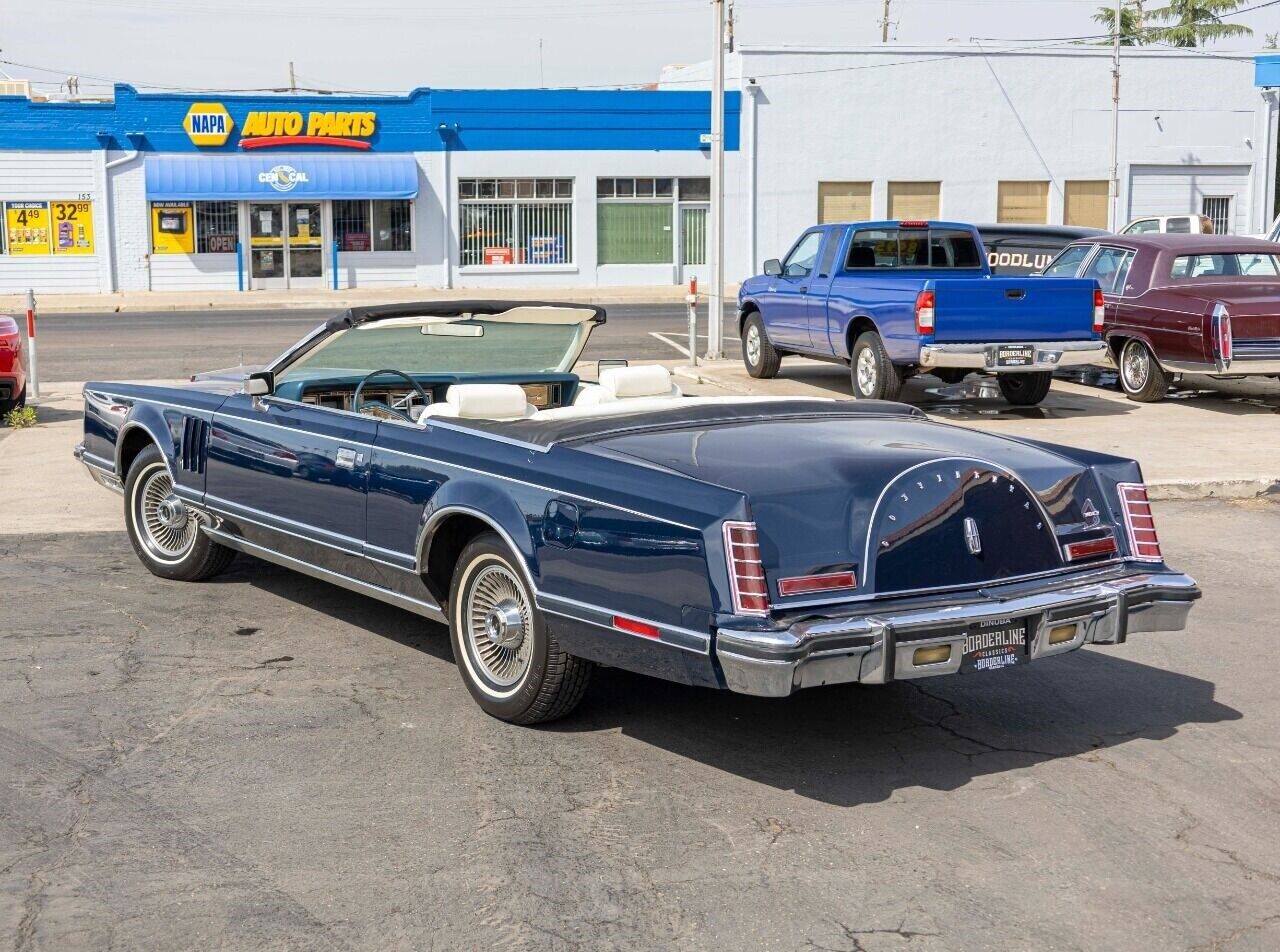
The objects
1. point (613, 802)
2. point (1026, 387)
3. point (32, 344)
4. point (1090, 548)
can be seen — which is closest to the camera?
point (613, 802)

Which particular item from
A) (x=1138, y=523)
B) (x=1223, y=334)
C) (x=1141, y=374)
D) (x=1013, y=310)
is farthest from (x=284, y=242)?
(x=1138, y=523)

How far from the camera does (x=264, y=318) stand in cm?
3070

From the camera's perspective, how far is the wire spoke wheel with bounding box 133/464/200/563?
8148 millimetres

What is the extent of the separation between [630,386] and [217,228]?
3515cm

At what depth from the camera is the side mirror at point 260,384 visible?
23.5 ft

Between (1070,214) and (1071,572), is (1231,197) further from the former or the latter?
(1071,572)

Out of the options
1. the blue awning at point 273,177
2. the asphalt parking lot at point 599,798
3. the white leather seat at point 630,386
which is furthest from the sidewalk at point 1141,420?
the blue awning at point 273,177

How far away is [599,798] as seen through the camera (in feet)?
16.9

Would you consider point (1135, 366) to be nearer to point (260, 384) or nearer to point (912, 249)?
point (912, 249)

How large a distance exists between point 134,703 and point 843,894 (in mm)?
3111

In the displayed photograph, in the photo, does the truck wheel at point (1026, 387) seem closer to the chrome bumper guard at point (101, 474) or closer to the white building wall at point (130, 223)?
the chrome bumper guard at point (101, 474)

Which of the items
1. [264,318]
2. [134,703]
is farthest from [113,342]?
[134,703]

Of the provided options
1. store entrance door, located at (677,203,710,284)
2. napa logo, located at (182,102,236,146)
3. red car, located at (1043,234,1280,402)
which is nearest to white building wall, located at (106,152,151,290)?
napa logo, located at (182,102,236,146)

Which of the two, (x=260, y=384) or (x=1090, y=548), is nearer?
(x=1090, y=548)
